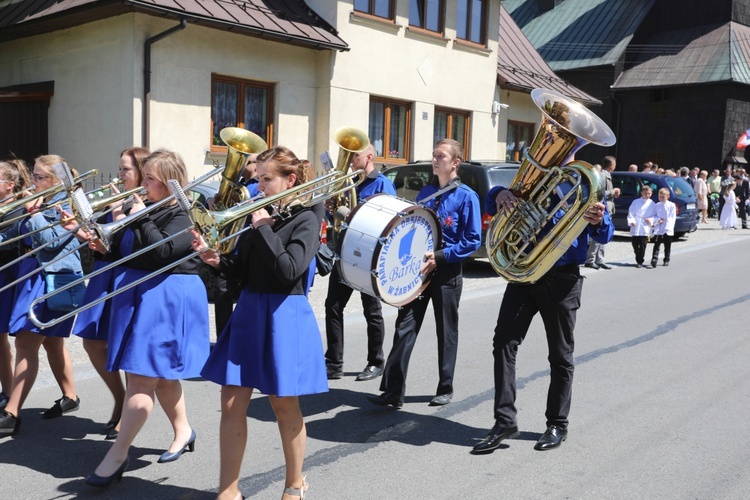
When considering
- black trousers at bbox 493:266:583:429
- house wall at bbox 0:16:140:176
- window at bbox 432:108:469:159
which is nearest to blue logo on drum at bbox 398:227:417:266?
black trousers at bbox 493:266:583:429

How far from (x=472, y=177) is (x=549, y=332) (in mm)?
7408

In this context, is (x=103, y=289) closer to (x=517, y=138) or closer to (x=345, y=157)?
(x=345, y=157)

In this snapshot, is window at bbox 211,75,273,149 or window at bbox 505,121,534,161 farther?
window at bbox 505,121,534,161

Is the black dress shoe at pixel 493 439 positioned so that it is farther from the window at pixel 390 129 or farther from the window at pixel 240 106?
the window at pixel 390 129

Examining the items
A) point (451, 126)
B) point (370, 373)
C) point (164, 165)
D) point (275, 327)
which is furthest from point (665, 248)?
point (275, 327)

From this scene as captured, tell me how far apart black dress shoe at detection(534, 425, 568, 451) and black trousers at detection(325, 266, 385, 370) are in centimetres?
194

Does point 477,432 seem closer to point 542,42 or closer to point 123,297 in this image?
point 123,297

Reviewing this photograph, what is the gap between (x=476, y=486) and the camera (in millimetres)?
4184

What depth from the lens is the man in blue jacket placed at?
4711 mm

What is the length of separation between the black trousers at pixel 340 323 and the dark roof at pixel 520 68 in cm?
1456

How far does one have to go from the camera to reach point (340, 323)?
6.45 meters

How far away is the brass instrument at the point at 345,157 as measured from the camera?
17.4 ft

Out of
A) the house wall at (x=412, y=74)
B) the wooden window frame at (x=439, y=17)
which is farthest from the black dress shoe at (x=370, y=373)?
the wooden window frame at (x=439, y=17)

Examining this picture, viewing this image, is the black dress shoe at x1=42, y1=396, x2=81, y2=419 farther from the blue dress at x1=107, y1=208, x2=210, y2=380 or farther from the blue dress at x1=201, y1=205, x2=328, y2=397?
the blue dress at x1=201, y1=205, x2=328, y2=397
